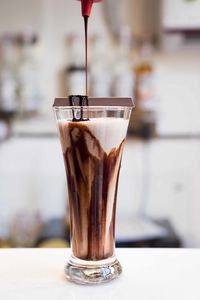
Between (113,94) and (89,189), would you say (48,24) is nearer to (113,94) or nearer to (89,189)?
(113,94)

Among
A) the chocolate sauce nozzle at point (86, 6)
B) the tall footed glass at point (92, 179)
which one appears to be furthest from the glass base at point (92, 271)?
the chocolate sauce nozzle at point (86, 6)

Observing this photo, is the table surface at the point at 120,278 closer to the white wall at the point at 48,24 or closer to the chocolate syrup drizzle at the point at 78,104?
the chocolate syrup drizzle at the point at 78,104

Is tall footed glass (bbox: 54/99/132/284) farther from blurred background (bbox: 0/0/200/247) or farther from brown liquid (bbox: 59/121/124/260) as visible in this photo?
blurred background (bbox: 0/0/200/247)

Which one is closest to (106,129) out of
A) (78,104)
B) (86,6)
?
(78,104)

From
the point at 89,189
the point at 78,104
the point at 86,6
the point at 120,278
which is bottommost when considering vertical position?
the point at 120,278

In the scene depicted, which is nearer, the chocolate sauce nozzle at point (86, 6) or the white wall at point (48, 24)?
the chocolate sauce nozzle at point (86, 6)

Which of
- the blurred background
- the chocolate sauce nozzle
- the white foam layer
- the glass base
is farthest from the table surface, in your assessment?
the blurred background

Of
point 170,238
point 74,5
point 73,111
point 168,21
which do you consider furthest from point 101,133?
point 74,5
